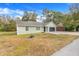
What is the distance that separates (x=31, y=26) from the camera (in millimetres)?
2740

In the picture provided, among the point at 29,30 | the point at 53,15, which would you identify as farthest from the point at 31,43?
the point at 53,15

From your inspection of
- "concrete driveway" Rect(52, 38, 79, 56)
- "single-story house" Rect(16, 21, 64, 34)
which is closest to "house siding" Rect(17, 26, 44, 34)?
"single-story house" Rect(16, 21, 64, 34)

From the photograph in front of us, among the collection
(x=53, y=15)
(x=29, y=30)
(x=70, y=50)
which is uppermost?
(x=53, y=15)

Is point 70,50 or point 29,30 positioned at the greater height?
point 29,30

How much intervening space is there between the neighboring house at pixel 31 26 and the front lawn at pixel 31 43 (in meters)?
0.05

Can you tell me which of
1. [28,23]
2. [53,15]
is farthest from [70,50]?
[28,23]

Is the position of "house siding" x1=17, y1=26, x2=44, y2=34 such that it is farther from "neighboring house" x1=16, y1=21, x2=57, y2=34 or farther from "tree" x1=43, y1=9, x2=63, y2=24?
"tree" x1=43, y1=9, x2=63, y2=24

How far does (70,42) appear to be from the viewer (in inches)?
107

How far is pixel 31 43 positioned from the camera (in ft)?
8.96

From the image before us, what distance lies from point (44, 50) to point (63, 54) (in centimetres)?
21

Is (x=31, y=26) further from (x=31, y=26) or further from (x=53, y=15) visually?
(x=53, y=15)

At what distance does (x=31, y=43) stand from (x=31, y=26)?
0.18 m

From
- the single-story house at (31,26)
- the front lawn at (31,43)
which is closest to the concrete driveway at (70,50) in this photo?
the front lawn at (31,43)

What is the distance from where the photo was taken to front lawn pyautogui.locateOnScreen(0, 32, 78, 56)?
2.69 meters
